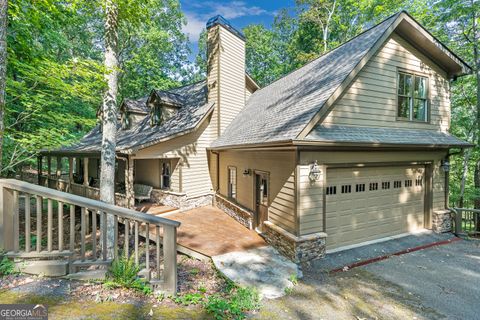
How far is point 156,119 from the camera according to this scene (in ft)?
41.7

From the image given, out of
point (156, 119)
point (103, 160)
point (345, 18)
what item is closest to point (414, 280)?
point (103, 160)

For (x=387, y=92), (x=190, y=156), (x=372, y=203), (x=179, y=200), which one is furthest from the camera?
(x=190, y=156)

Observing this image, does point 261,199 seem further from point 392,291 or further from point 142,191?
point 142,191

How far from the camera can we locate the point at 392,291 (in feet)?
16.2

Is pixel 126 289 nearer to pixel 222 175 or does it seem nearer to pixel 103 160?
pixel 103 160

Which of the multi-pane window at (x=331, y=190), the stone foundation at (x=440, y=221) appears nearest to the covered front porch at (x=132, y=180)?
the multi-pane window at (x=331, y=190)

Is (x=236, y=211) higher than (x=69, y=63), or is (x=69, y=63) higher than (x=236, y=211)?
(x=69, y=63)

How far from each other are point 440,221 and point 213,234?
779 centimetres

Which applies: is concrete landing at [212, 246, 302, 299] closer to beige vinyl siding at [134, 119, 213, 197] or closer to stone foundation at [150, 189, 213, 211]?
→ stone foundation at [150, 189, 213, 211]

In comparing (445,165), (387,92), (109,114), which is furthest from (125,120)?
(445,165)

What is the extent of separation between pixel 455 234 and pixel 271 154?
279 inches

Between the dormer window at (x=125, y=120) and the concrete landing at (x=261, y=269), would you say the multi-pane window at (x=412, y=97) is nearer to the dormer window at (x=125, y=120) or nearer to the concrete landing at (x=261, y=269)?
the concrete landing at (x=261, y=269)

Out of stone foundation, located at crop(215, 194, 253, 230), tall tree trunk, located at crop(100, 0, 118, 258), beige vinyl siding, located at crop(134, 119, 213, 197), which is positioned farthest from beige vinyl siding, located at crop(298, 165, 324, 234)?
beige vinyl siding, located at crop(134, 119, 213, 197)

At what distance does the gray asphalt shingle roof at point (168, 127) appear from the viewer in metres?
10.4
